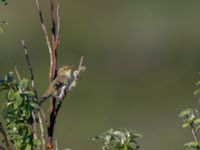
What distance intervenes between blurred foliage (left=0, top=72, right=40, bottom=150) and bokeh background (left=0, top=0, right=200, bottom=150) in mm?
7494

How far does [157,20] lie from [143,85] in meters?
2.38

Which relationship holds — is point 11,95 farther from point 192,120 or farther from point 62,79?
point 62,79

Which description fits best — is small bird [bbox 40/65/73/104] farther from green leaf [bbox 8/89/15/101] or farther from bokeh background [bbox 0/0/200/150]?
bokeh background [bbox 0/0/200/150]

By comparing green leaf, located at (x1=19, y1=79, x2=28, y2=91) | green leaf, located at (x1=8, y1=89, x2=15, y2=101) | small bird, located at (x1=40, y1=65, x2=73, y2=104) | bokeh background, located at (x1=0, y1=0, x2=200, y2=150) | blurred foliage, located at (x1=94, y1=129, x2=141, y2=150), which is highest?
bokeh background, located at (x1=0, y1=0, x2=200, y2=150)

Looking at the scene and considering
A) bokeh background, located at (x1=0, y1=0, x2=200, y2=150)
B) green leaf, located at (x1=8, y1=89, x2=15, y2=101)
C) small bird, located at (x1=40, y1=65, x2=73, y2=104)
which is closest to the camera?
green leaf, located at (x1=8, y1=89, x2=15, y2=101)

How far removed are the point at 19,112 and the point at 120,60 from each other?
530 inches

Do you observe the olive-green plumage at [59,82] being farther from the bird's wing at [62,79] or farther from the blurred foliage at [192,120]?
the blurred foliage at [192,120]

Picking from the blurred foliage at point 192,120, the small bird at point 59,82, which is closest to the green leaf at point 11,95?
the small bird at point 59,82

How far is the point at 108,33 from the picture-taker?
754 inches

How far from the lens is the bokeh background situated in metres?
13.8

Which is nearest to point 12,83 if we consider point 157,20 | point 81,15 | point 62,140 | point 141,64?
point 62,140

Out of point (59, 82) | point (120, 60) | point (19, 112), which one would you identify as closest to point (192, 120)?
point (19, 112)

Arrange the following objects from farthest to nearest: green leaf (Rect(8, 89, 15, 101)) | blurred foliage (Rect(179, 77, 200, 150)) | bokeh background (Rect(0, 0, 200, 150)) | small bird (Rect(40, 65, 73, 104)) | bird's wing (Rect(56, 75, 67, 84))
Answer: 1. bokeh background (Rect(0, 0, 200, 150))
2. bird's wing (Rect(56, 75, 67, 84))
3. small bird (Rect(40, 65, 73, 104))
4. blurred foliage (Rect(179, 77, 200, 150))
5. green leaf (Rect(8, 89, 15, 101))

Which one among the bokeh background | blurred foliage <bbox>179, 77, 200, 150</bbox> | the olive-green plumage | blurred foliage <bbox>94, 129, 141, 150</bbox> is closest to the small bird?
the olive-green plumage
